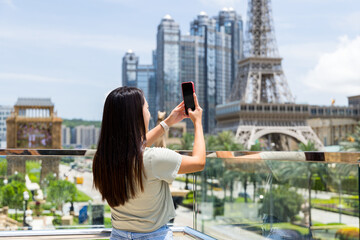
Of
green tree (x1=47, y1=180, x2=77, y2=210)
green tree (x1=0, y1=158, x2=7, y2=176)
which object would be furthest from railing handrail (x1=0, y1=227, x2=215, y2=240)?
green tree (x1=47, y1=180, x2=77, y2=210)

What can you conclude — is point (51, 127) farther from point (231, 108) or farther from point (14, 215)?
point (14, 215)

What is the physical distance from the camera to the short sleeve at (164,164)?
6.28 feet

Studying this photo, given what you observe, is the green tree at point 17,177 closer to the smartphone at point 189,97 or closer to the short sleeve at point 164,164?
the smartphone at point 189,97

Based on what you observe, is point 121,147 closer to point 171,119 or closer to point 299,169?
point 171,119

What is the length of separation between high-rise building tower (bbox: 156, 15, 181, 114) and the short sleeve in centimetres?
8052

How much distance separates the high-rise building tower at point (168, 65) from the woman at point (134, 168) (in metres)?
80.4

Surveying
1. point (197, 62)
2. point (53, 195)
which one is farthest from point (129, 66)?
point (53, 195)

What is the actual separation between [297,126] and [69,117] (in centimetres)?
8021

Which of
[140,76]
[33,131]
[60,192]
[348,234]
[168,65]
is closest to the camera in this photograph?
[60,192]

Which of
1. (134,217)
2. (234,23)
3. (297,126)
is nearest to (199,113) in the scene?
(134,217)

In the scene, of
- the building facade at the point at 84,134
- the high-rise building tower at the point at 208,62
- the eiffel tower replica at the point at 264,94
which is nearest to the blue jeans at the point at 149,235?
the eiffel tower replica at the point at 264,94

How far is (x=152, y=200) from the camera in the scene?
1.99m

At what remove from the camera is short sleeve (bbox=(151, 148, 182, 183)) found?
1.92 meters

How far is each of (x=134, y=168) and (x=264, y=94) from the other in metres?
56.3
